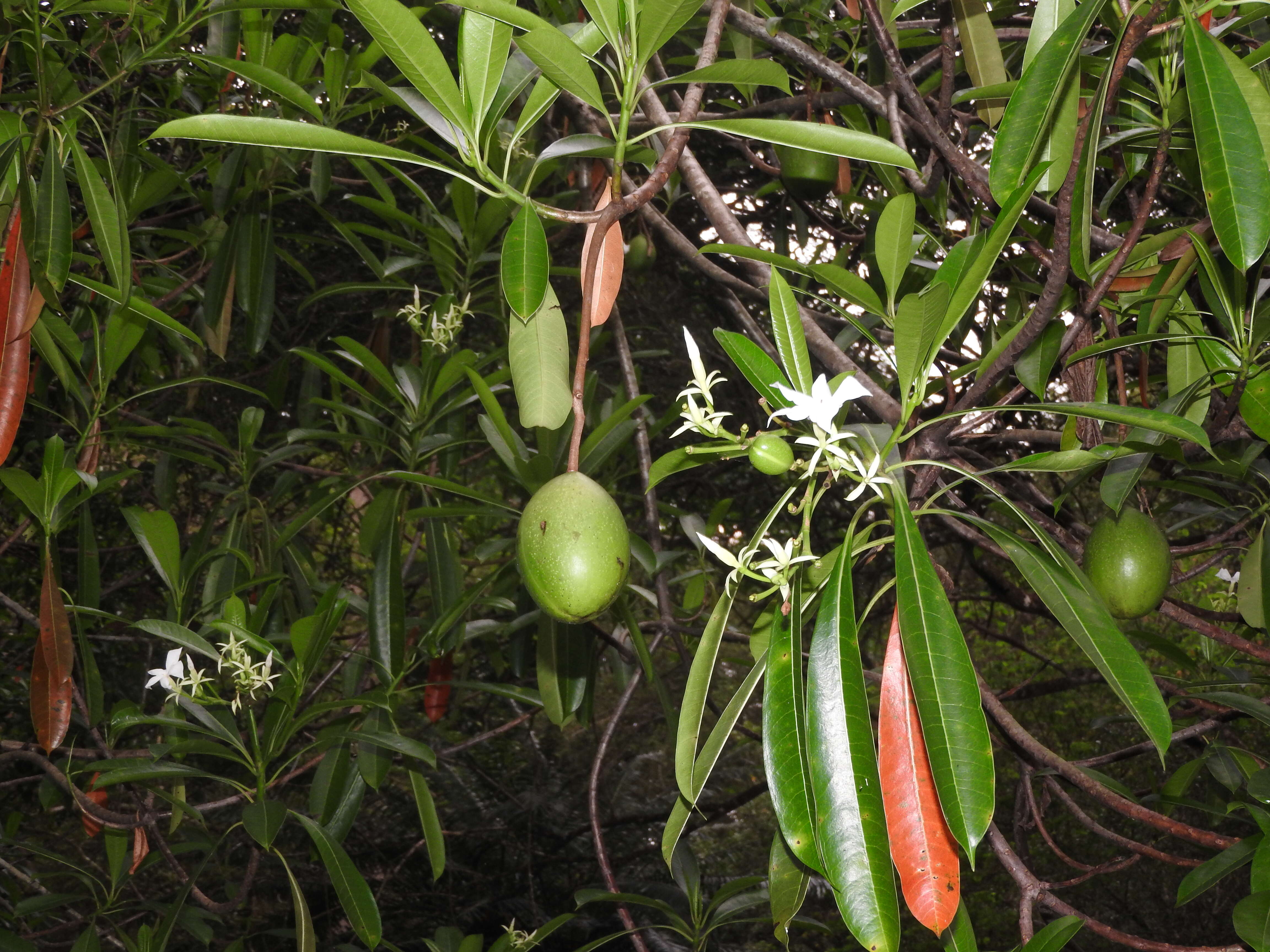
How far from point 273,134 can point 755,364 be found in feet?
1.23

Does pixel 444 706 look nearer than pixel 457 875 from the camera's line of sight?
Yes

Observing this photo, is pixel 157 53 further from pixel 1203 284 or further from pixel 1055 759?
pixel 1055 759

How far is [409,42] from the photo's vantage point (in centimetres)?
64

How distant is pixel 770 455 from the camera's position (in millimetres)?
601

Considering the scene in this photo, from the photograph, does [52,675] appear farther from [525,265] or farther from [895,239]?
[895,239]

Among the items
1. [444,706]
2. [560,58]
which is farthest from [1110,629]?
[444,706]

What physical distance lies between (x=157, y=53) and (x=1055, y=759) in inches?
56.8

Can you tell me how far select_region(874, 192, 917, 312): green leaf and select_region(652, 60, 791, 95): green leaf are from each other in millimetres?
244

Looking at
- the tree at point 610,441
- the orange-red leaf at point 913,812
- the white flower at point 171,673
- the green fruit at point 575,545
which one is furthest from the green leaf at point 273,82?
the white flower at point 171,673

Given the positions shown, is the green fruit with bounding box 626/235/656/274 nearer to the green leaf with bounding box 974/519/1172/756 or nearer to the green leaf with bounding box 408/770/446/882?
the green leaf with bounding box 408/770/446/882

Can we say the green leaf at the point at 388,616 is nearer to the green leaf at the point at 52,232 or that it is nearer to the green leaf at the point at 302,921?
the green leaf at the point at 302,921

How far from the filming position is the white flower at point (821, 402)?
23.4 inches

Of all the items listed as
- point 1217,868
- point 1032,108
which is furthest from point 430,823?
point 1032,108

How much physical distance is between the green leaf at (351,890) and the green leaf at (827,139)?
1.15 meters
